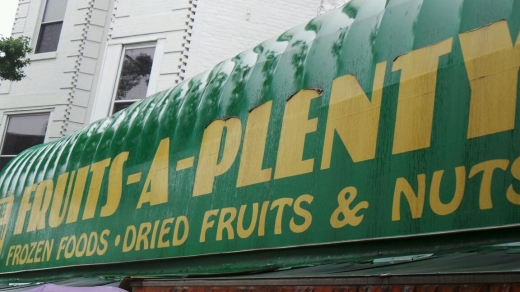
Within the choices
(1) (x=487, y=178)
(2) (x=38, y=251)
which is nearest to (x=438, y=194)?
(1) (x=487, y=178)

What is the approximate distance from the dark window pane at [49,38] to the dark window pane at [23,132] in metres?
1.47

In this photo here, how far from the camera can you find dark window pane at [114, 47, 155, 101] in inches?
511

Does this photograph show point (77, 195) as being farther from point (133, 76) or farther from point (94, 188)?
point (133, 76)

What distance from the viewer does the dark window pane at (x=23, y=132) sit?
1453cm

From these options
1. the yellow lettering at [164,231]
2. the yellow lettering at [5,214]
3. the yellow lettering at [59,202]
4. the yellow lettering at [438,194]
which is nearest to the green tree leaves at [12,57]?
the yellow lettering at [5,214]

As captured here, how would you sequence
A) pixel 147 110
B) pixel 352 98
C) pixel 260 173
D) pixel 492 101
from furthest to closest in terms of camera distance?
pixel 147 110 → pixel 260 173 → pixel 352 98 → pixel 492 101

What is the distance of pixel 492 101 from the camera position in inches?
165

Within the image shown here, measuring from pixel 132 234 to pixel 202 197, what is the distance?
48.9 inches

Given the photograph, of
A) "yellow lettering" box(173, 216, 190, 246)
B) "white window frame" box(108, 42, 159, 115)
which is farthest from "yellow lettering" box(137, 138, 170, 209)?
"white window frame" box(108, 42, 159, 115)

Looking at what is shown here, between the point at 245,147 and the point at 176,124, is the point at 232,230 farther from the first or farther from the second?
the point at 176,124

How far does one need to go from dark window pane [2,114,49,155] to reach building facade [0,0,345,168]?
20mm

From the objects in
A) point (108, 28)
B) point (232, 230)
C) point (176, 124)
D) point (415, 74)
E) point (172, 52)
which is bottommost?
point (232, 230)

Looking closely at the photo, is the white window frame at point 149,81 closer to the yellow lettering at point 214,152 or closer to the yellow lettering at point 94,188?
the yellow lettering at point 94,188

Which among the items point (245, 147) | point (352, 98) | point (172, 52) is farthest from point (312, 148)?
point (172, 52)
